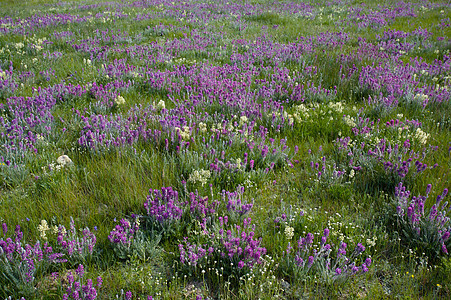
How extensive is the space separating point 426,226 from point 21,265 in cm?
325

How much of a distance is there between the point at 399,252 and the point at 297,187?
1.16 metres

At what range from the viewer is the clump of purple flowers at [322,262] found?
2.36 m

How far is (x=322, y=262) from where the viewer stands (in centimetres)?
242

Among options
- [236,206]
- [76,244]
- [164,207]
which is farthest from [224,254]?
[76,244]

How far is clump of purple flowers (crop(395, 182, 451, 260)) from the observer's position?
2.59m

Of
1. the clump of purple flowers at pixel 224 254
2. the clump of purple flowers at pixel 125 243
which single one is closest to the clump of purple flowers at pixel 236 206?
the clump of purple flowers at pixel 224 254

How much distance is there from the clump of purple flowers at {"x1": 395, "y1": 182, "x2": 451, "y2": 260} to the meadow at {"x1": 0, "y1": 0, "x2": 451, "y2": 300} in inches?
0.7

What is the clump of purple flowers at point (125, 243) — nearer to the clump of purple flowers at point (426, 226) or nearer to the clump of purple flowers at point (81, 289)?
the clump of purple flowers at point (81, 289)

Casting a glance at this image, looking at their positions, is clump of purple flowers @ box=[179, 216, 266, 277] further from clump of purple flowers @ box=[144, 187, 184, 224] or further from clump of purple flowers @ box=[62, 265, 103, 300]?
clump of purple flowers @ box=[62, 265, 103, 300]

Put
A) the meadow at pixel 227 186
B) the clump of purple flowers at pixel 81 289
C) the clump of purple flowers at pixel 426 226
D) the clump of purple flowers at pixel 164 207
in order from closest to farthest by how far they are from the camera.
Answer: the clump of purple flowers at pixel 81 289, the meadow at pixel 227 186, the clump of purple flowers at pixel 426 226, the clump of purple flowers at pixel 164 207

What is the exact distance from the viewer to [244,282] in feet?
8.07

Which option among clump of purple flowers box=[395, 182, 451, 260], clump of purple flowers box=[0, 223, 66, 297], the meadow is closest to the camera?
clump of purple flowers box=[0, 223, 66, 297]

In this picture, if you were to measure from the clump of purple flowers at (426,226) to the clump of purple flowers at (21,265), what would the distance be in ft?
9.45

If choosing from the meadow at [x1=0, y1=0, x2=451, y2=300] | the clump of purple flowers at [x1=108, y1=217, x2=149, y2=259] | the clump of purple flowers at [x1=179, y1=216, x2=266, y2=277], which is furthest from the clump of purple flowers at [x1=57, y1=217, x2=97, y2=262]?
the clump of purple flowers at [x1=179, y1=216, x2=266, y2=277]
